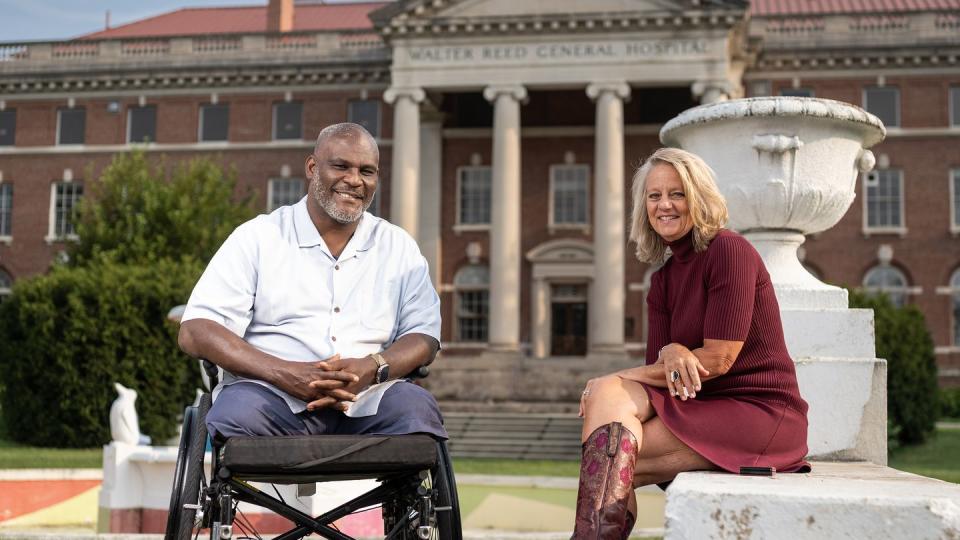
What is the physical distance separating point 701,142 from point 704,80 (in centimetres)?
2861

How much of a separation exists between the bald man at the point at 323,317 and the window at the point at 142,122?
39.3 meters

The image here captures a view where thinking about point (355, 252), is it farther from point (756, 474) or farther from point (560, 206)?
point (560, 206)

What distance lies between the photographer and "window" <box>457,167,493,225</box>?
40.0 meters

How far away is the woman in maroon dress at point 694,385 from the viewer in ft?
12.8

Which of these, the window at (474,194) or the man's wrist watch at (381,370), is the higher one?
the window at (474,194)

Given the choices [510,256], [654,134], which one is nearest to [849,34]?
[654,134]

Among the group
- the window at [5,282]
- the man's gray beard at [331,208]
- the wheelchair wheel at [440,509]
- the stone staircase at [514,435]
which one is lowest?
the stone staircase at [514,435]

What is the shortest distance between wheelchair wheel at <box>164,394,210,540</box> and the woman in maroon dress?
4.52ft

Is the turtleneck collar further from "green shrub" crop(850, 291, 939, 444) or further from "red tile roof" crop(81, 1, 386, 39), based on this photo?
"red tile roof" crop(81, 1, 386, 39)

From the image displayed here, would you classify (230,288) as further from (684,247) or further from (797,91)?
(797,91)

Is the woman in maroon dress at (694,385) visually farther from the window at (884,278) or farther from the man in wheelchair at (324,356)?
the window at (884,278)

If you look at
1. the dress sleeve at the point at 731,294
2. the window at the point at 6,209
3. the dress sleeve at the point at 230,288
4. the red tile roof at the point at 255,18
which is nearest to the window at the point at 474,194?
the red tile roof at the point at 255,18

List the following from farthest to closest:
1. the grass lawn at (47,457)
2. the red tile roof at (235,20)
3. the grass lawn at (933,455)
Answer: the red tile roof at (235,20), the grass lawn at (933,455), the grass lawn at (47,457)

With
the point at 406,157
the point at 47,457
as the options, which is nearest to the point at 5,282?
the point at 406,157
